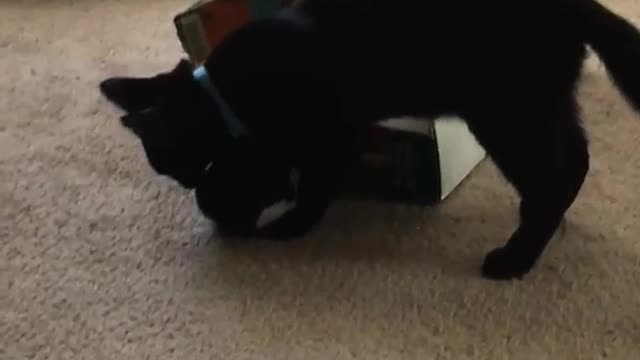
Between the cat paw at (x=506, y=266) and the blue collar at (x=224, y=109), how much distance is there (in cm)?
35

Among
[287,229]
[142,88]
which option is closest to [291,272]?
[287,229]

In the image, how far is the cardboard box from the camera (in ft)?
4.95

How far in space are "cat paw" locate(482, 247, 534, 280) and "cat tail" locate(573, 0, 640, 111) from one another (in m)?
0.23

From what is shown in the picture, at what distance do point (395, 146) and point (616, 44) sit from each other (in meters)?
0.33

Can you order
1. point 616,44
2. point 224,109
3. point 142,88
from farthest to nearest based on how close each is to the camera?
1. point 142,88
2. point 224,109
3. point 616,44

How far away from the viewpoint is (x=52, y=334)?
1349mm

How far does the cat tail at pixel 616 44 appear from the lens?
4.32 ft

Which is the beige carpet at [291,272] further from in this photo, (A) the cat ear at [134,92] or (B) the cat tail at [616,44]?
(B) the cat tail at [616,44]

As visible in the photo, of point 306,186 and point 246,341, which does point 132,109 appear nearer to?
point 306,186

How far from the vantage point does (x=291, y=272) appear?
4.74ft

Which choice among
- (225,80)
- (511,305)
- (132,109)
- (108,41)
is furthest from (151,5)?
(511,305)

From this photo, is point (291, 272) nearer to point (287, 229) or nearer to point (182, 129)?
point (287, 229)

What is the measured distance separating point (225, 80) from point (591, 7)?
0.45 meters

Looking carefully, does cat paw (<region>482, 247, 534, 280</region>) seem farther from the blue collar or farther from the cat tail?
the blue collar
